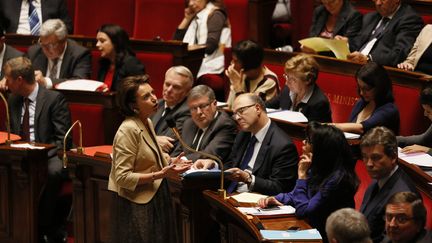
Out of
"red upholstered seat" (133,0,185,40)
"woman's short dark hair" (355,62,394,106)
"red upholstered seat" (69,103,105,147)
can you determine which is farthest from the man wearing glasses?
"red upholstered seat" (133,0,185,40)

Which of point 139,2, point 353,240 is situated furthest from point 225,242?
point 139,2

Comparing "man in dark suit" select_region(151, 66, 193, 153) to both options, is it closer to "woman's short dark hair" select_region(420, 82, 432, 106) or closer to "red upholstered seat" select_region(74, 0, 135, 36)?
"woman's short dark hair" select_region(420, 82, 432, 106)

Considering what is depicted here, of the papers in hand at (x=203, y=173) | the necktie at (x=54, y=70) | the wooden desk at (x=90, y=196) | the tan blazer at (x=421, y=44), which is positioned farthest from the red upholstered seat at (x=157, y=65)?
the papers in hand at (x=203, y=173)

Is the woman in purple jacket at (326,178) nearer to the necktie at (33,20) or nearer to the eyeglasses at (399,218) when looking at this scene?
the eyeglasses at (399,218)

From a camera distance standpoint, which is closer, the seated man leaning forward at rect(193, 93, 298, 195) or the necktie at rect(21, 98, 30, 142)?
the seated man leaning forward at rect(193, 93, 298, 195)

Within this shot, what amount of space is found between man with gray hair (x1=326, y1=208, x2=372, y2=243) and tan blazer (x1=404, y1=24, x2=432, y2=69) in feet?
5.39

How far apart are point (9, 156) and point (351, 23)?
173cm

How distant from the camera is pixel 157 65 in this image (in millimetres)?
4742

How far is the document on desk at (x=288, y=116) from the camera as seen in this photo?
142 inches

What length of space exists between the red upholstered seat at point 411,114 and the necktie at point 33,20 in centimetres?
238

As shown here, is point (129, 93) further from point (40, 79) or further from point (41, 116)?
point (40, 79)

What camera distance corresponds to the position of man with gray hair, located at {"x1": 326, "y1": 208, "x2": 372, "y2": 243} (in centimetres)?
233

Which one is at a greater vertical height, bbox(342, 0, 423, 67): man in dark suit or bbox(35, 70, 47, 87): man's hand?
bbox(342, 0, 423, 67): man in dark suit

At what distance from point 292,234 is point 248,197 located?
41 centimetres
